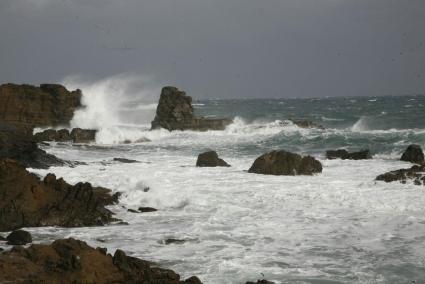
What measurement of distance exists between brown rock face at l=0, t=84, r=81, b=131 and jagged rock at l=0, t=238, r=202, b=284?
3351 centimetres

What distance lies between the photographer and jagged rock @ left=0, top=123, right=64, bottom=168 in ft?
59.6

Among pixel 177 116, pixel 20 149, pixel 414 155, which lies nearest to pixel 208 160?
pixel 20 149

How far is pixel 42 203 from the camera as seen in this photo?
37.8 ft

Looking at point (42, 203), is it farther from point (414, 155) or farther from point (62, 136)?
point (62, 136)

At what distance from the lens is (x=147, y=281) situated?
686cm

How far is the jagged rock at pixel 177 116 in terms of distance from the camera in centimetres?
4462

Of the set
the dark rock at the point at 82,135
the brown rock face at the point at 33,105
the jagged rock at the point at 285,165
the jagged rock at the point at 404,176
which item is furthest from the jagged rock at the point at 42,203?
the brown rock face at the point at 33,105

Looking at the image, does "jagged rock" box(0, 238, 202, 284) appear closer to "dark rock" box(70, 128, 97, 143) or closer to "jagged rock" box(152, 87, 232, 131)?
"dark rock" box(70, 128, 97, 143)

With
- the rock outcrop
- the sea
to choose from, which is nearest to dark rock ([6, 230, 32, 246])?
the sea

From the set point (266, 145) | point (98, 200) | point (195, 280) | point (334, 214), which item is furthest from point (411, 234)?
point (266, 145)

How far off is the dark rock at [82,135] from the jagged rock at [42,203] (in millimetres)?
22487

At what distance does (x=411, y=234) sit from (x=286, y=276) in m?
3.77

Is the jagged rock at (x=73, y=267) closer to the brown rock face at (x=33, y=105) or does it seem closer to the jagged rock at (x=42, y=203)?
the jagged rock at (x=42, y=203)

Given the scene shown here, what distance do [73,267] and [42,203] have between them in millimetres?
5064
